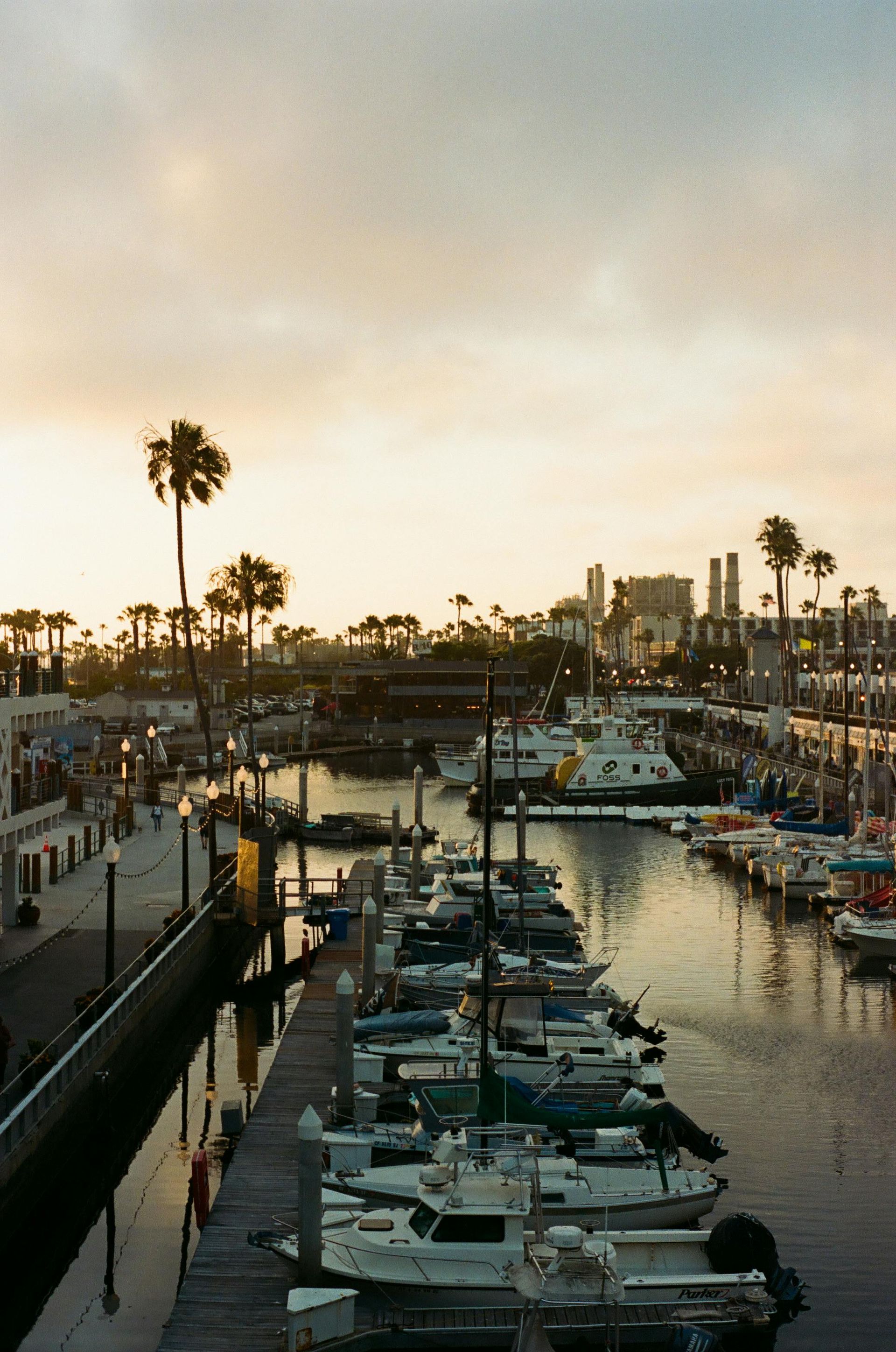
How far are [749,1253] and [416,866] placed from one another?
89.0ft

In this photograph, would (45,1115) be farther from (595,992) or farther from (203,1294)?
(595,992)

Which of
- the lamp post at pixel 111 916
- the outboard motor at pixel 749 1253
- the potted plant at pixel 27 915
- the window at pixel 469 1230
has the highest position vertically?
the lamp post at pixel 111 916

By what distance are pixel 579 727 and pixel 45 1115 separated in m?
62.9

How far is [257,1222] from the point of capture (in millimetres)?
17516

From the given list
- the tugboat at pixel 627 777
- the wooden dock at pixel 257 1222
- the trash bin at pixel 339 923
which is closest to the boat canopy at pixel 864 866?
the trash bin at pixel 339 923

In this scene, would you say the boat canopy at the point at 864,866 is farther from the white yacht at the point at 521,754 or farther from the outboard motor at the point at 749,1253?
the white yacht at the point at 521,754

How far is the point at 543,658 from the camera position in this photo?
514 feet

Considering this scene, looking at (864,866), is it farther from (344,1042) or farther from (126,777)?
(126,777)

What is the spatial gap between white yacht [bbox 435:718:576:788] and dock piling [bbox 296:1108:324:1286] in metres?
66.0

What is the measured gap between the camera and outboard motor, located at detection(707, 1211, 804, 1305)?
16.4m

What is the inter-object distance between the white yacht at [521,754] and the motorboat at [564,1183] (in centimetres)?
6287

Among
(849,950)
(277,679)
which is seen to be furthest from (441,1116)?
(277,679)

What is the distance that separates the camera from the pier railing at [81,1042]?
19391 millimetres

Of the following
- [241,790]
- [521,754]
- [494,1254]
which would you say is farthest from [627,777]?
[494,1254]
